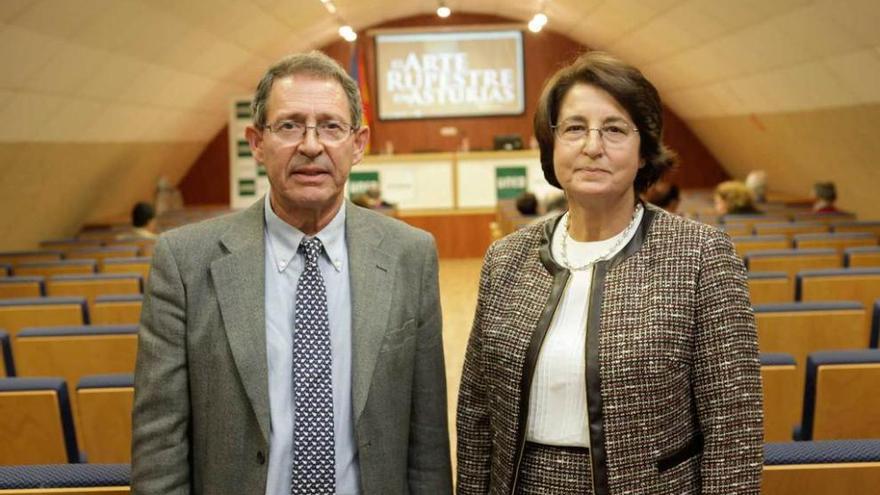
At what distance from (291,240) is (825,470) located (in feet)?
4.03

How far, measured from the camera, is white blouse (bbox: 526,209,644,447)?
6.23 feet

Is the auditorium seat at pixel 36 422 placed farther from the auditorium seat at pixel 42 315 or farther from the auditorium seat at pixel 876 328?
the auditorium seat at pixel 876 328

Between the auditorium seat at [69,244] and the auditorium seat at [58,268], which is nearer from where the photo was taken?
the auditorium seat at [58,268]

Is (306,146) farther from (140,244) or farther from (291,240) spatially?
(140,244)

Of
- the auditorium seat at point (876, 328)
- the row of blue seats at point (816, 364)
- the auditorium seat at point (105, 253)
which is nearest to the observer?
the row of blue seats at point (816, 364)

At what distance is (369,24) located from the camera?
18.2 m

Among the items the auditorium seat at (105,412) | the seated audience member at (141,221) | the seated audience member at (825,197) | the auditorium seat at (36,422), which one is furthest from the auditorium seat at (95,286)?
the seated audience member at (825,197)

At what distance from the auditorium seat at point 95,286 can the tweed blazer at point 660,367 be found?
4118 mm

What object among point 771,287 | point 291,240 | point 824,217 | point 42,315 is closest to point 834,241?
point 771,287

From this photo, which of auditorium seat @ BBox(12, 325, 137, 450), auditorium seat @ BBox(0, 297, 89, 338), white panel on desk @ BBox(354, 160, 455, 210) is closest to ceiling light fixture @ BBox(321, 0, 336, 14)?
white panel on desk @ BBox(354, 160, 455, 210)

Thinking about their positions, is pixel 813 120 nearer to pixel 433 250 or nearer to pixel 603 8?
pixel 603 8

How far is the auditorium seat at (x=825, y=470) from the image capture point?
206 centimetres

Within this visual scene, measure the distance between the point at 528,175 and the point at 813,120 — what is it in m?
4.63

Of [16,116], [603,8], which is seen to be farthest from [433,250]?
[603,8]
